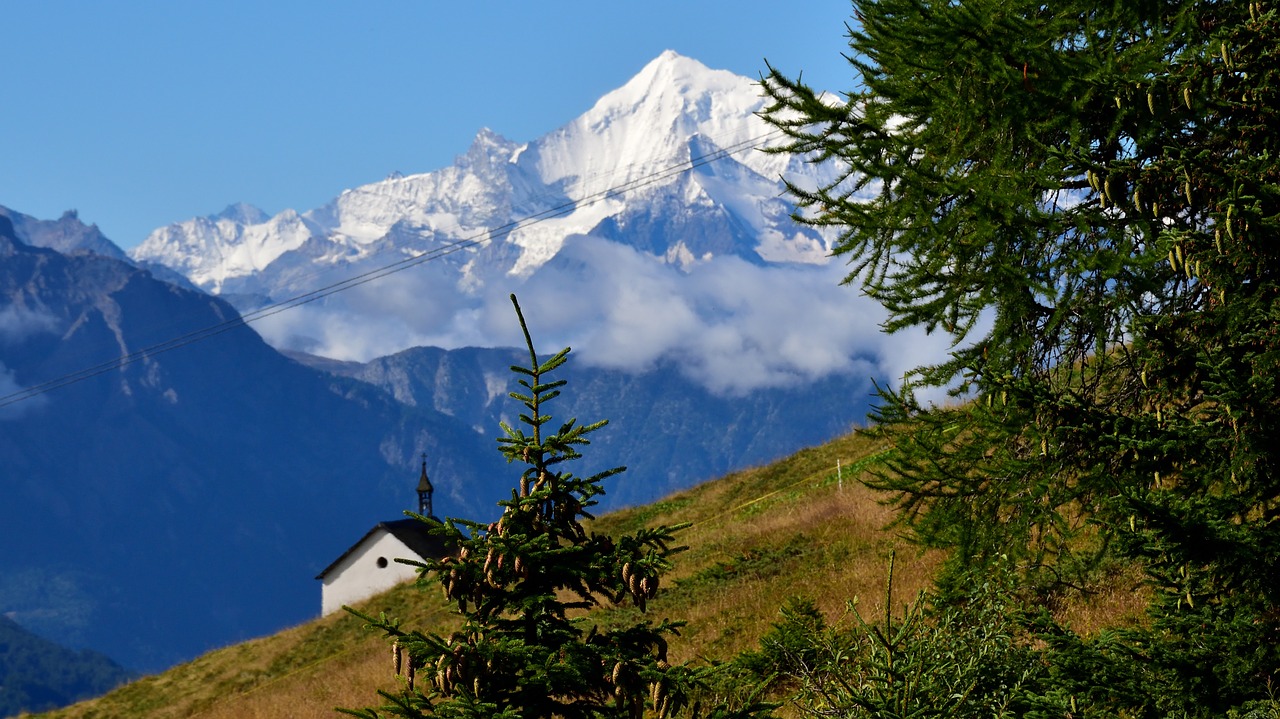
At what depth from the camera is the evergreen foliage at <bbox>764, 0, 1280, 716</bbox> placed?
7.02m

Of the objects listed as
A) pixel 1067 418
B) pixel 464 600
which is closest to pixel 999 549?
pixel 1067 418

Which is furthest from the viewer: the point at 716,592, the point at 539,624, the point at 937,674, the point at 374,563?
the point at 374,563

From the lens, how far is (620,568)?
5.94 m

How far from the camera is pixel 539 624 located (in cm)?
591

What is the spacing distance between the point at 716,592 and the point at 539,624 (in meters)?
15.3

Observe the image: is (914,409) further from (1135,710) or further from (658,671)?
(658,671)

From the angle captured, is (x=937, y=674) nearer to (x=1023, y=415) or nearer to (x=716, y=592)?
(x=1023, y=415)

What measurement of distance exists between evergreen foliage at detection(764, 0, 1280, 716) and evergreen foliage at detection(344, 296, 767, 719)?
2.58 metres

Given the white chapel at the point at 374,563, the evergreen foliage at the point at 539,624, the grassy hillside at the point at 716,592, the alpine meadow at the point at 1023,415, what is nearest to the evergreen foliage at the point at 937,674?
the alpine meadow at the point at 1023,415

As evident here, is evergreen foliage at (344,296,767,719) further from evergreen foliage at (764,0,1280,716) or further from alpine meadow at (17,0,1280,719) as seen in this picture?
evergreen foliage at (764,0,1280,716)

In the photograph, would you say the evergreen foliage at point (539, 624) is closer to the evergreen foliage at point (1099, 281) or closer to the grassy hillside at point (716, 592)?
the evergreen foliage at point (1099, 281)

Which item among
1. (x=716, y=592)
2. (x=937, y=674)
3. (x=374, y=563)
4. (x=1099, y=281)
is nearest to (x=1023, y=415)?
(x=1099, y=281)

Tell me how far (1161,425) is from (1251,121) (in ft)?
7.59

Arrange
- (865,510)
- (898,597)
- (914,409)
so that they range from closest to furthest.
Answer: (914,409) < (898,597) < (865,510)
